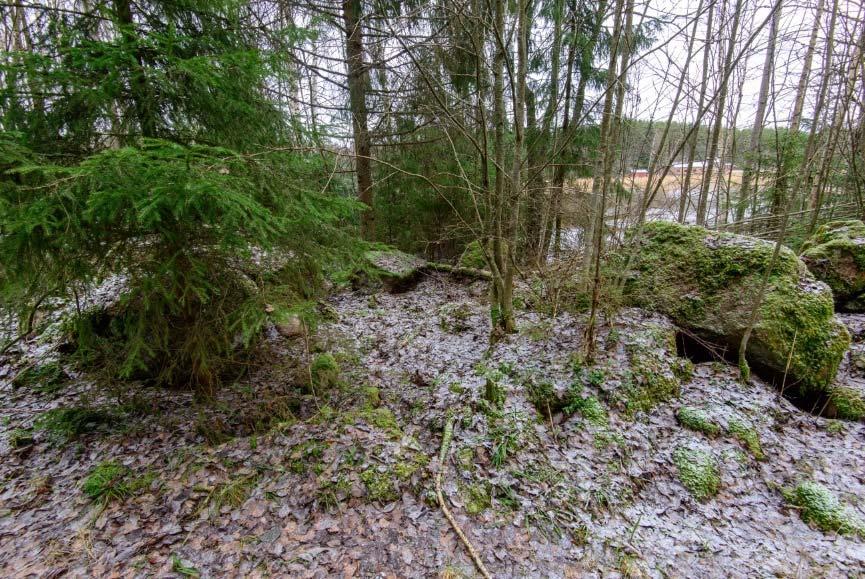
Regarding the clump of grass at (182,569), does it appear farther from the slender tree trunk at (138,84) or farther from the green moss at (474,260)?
the green moss at (474,260)

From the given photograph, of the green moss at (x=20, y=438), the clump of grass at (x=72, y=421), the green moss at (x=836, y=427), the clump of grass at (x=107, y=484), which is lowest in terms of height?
the green moss at (x=836, y=427)

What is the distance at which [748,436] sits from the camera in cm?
360

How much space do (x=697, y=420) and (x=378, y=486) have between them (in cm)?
333

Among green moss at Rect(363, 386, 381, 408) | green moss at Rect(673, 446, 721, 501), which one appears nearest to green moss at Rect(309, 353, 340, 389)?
green moss at Rect(363, 386, 381, 408)

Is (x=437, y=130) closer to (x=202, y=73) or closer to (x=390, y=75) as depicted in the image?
(x=390, y=75)

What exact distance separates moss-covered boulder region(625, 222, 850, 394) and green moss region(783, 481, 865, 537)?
161 cm

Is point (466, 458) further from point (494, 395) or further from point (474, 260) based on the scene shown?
point (474, 260)

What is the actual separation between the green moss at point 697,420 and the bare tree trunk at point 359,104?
5.67 m

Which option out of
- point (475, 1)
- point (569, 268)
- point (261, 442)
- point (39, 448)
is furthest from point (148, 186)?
point (569, 268)

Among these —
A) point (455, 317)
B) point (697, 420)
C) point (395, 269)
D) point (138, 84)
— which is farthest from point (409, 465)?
point (395, 269)

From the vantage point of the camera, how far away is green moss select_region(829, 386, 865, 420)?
12.9 feet

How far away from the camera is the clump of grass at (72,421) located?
3395mm

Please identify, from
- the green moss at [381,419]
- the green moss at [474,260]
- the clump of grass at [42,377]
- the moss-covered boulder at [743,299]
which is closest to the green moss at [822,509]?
the moss-covered boulder at [743,299]

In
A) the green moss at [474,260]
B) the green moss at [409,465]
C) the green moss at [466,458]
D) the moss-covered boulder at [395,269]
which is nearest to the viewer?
the green moss at [409,465]
